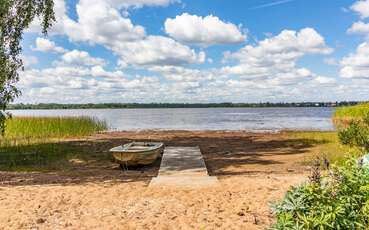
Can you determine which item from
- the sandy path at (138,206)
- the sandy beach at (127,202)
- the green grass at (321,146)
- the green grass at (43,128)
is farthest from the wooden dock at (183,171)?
the green grass at (43,128)

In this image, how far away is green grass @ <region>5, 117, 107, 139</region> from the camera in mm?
31203

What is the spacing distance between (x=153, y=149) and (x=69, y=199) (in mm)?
6976

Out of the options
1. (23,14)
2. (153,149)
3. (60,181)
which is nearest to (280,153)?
(153,149)

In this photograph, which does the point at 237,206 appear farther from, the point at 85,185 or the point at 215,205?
the point at 85,185

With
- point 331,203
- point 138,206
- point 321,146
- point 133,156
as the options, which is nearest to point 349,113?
point 321,146

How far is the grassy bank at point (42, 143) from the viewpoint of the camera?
1905cm

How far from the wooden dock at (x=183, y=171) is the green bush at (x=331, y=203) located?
7.51 m

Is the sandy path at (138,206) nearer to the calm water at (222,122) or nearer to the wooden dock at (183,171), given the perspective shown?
the wooden dock at (183,171)

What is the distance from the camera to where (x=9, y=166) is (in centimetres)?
1814

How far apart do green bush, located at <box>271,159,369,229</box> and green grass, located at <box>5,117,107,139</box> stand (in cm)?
2757

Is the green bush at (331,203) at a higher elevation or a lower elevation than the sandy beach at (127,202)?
higher

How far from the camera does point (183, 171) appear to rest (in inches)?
571

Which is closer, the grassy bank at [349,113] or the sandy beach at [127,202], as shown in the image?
the sandy beach at [127,202]

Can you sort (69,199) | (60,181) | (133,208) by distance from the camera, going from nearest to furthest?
(133,208) → (69,199) → (60,181)
